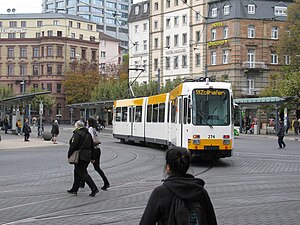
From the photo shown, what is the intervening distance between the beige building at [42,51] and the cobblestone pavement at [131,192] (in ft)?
249

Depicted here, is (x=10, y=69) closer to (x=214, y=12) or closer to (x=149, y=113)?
(x=214, y=12)

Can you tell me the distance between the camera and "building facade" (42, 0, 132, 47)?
138125mm

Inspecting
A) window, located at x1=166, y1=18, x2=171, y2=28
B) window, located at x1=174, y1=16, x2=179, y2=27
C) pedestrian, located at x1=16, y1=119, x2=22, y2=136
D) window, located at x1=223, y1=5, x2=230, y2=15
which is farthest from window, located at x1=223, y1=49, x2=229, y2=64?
pedestrian, located at x1=16, y1=119, x2=22, y2=136

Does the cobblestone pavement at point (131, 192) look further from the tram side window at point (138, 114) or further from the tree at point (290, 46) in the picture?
the tree at point (290, 46)

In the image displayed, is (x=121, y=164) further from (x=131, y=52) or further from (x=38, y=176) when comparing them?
(x=131, y=52)

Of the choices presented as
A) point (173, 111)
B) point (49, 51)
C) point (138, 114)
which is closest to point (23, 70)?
point (49, 51)

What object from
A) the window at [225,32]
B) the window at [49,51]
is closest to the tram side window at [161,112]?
the window at [225,32]

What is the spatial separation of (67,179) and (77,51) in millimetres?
84689

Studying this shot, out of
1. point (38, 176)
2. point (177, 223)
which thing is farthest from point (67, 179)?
point (177, 223)

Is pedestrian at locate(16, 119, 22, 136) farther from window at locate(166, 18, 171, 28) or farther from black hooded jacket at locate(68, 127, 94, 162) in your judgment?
black hooded jacket at locate(68, 127, 94, 162)

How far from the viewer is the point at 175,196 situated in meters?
4.24

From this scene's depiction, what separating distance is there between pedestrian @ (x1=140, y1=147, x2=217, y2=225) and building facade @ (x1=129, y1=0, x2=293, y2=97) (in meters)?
59.9

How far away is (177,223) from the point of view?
420 centimetres

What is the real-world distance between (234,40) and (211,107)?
155 feet
